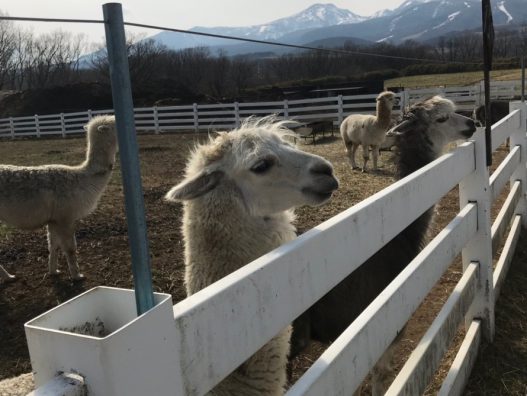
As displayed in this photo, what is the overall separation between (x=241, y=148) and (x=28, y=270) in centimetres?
453

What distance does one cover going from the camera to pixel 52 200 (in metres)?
5.66

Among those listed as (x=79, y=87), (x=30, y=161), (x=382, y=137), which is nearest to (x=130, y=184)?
(x=382, y=137)

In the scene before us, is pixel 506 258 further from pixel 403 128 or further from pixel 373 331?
pixel 373 331

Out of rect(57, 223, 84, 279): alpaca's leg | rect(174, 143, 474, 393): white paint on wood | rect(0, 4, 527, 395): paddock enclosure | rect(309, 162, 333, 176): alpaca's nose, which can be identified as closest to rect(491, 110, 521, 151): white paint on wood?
rect(0, 4, 527, 395): paddock enclosure

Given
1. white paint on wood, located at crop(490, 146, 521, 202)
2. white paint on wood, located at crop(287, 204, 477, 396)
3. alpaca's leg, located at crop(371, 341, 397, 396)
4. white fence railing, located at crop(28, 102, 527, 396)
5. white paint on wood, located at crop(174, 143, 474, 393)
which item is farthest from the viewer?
white paint on wood, located at crop(490, 146, 521, 202)

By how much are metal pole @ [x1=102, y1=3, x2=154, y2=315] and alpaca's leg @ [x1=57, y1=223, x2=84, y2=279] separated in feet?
16.3

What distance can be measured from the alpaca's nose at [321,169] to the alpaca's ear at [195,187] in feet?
1.56

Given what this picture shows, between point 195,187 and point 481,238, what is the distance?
2.15 meters

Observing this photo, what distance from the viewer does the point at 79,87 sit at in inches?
1391

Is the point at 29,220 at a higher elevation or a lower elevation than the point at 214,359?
lower

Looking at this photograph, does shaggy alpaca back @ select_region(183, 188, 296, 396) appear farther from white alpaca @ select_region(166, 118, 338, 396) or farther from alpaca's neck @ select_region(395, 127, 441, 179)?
alpaca's neck @ select_region(395, 127, 441, 179)

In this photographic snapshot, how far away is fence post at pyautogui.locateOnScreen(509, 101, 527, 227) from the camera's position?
19.6 ft

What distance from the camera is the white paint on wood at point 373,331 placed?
59.9 inches

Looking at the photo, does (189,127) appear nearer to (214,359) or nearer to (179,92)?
(179,92)
